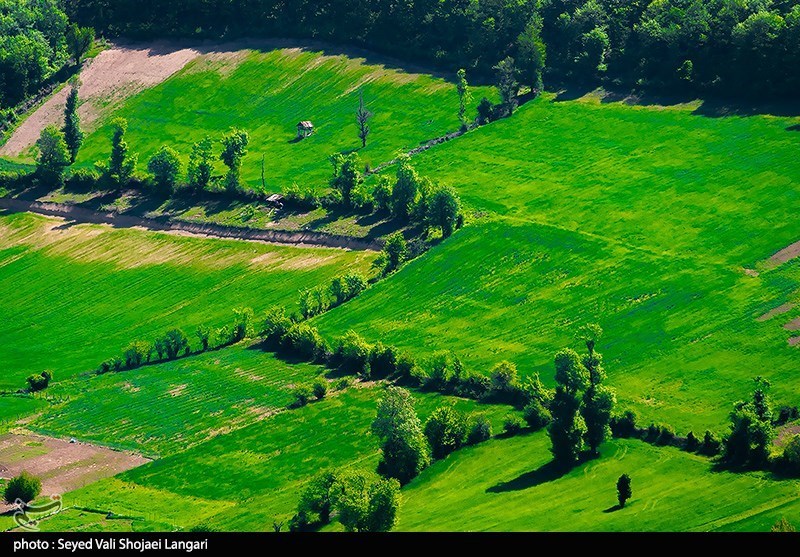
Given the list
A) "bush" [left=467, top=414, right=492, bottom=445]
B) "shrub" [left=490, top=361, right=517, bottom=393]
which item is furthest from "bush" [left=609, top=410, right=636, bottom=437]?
"shrub" [left=490, top=361, right=517, bottom=393]

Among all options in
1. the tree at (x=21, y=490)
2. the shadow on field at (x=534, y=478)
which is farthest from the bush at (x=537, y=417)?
the tree at (x=21, y=490)

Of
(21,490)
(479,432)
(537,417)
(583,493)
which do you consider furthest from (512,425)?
(21,490)

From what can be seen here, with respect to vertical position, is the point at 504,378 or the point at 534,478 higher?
the point at 504,378

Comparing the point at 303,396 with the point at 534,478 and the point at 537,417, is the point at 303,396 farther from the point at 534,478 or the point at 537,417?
the point at 534,478

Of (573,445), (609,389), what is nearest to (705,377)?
(609,389)

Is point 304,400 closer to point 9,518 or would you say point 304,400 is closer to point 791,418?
point 9,518

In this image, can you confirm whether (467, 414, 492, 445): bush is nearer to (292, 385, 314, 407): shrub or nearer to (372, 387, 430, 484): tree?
(372, 387, 430, 484): tree
